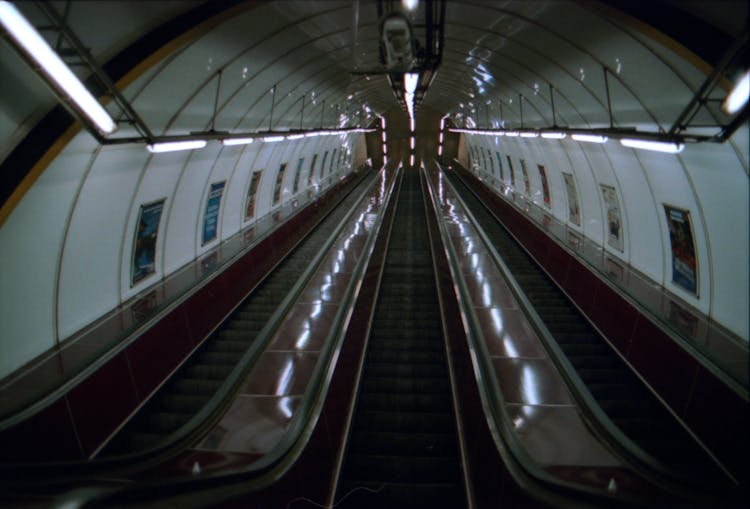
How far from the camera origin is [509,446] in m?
4.23

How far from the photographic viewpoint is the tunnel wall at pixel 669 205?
5164mm

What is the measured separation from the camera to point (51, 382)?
4781 mm

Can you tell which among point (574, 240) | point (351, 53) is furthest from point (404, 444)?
point (574, 240)

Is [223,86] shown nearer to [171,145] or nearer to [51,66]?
[171,145]

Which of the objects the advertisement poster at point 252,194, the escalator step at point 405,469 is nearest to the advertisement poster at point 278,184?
the advertisement poster at point 252,194

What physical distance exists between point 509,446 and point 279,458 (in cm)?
223

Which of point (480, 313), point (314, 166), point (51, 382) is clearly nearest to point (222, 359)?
point (51, 382)

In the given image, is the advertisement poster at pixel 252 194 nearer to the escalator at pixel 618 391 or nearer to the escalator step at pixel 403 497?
the escalator at pixel 618 391

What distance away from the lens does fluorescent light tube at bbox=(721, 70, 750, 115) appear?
295 centimetres

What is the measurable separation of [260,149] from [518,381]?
29.2 ft

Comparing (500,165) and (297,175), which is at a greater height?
(500,165)

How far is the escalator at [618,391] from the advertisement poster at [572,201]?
6.91 ft

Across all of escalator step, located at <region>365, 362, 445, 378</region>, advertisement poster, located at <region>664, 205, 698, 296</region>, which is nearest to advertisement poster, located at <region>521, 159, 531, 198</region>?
advertisement poster, located at <region>664, 205, 698, 296</region>

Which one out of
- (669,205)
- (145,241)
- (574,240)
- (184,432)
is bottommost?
(184,432)
